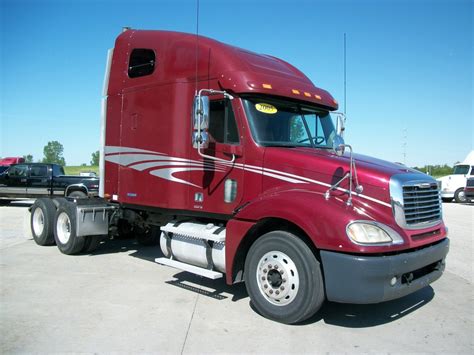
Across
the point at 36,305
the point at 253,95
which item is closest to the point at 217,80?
the point at 253,95

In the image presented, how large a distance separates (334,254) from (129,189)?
4.20 m

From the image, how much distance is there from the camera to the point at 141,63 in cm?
732

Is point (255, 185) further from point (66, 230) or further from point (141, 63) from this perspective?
point (66, 230)

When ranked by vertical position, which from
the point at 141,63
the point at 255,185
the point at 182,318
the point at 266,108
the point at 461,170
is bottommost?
the point at 182,318

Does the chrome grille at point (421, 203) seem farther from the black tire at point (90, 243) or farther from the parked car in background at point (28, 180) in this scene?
the parked car in background at point (28, 180)

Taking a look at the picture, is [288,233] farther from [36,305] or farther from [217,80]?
[36,305]

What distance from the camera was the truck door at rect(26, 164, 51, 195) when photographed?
18719 millimetres

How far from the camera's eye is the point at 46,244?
30.6 feet

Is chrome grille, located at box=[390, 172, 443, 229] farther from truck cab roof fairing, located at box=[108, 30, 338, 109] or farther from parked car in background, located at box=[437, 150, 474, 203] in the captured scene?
parked car in background, located at box=[437, 150, 474, 203]

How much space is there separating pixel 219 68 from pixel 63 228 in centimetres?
497

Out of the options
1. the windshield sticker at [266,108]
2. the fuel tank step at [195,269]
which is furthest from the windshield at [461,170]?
the fuel tank step at [195,269]

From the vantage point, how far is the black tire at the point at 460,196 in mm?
24312

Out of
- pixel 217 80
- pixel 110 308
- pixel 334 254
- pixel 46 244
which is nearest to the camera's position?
pixel 334 254

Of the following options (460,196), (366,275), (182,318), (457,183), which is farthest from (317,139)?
(457,183)
